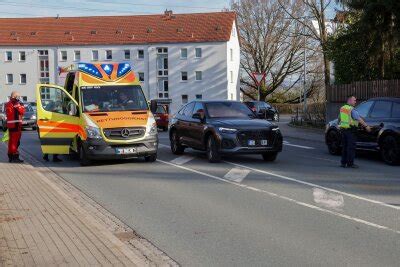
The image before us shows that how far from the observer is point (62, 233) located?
712 cm

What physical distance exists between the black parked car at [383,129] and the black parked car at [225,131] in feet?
7.96

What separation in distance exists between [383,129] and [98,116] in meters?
7.19

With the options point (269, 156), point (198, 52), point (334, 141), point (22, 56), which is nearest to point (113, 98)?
point (269, 156)

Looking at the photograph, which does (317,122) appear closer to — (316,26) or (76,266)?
(316,26)

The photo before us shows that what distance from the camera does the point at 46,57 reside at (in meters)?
79.9

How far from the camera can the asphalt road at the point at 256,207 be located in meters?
6.50

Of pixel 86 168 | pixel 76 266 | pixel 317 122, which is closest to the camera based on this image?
pixel 76 266

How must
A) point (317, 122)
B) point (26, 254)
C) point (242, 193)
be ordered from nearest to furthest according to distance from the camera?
point (26, 254)
point (242, 193)
point (317, 122)

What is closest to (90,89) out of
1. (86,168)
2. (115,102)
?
(115,102)

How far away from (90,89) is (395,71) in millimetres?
15449

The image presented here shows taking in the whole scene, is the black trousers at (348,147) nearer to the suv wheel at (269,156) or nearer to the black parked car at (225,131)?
the black parked car at (225,131)

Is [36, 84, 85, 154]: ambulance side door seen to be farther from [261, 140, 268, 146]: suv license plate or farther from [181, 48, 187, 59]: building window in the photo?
[181, 48, 187, 59]: building window

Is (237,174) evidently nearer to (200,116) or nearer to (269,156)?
(269,156)

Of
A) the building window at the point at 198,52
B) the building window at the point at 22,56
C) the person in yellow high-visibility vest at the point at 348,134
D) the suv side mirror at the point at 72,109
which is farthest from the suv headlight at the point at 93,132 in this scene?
the building window at the point at 22,56
